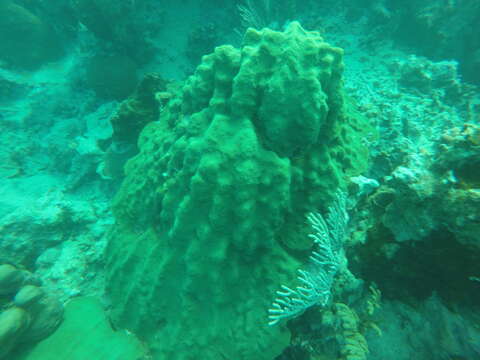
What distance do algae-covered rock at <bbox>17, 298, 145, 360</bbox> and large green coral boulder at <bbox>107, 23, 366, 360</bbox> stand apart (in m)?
0.20

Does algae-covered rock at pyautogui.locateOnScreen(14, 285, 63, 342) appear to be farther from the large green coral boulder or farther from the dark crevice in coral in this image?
the dark crevice in coral

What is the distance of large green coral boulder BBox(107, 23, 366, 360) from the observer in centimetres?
242

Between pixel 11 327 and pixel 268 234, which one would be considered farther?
pixel 11 327

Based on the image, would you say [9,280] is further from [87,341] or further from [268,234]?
[268,234]

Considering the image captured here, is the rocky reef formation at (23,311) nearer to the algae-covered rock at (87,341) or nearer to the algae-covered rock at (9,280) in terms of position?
the algae-covered rock at (9,280)

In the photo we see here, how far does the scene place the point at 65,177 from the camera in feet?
20.2

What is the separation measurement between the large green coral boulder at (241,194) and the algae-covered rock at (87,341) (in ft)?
0.66

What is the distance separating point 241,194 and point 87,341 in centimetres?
278

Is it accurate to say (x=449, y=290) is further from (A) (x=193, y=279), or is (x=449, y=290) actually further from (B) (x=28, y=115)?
(B) (x=28, y=115)

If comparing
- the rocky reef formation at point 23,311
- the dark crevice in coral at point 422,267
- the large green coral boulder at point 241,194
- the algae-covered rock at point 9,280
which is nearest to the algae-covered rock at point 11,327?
the rocky reef formation at point 23,311

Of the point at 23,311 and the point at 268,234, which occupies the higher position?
the point at 268,234

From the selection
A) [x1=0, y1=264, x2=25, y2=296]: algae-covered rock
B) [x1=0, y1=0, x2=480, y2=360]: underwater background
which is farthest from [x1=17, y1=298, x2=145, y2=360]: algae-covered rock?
[x1=0, y1=264, x2=25, y2=296]: algae-covered rock

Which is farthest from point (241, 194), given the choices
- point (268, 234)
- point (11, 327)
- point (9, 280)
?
point (9, 280)

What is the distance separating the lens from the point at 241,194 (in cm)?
236
